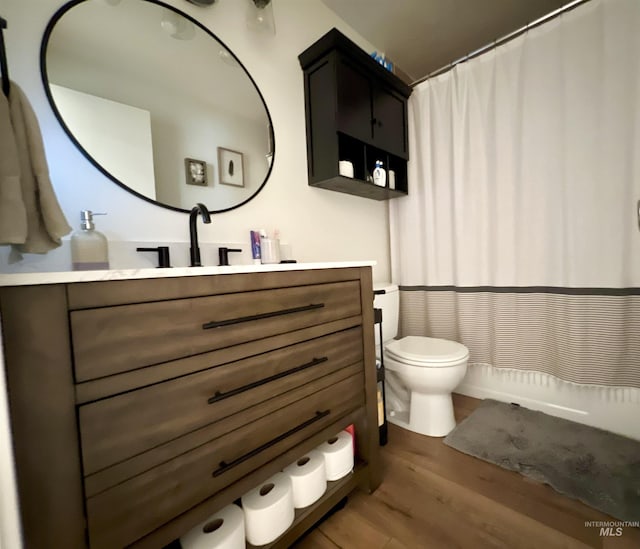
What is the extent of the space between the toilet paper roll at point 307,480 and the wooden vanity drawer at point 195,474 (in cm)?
16

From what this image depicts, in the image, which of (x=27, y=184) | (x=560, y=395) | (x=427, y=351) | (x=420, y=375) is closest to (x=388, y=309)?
(x=427, y=351)

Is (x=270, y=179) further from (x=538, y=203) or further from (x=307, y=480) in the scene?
(x=538, y=203)

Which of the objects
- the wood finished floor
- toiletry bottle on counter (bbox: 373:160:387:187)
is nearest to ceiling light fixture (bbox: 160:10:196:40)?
toiletry bottle on counter (bbox: 373:160:387:187)

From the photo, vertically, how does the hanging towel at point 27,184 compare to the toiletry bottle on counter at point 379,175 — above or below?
below

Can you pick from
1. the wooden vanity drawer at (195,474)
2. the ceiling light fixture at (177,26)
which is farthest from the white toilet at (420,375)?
the ceiling light fixture at (177,26)

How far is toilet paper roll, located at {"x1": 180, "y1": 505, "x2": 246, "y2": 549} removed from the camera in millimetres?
708

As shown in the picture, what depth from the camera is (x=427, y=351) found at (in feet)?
4.94

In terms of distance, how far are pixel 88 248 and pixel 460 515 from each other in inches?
61.5

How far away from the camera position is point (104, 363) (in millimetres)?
524

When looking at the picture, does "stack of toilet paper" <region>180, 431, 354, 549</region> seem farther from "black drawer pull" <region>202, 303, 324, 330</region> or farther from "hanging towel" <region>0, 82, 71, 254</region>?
"hanging towel" <region>0, 82, 71, 254</region>

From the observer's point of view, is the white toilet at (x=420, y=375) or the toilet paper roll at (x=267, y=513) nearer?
the toilet paper roll at (x=267, y=513)

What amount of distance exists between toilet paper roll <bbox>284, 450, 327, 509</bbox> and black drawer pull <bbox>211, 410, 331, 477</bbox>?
193 millimetres

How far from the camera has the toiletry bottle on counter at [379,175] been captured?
5.56 feet

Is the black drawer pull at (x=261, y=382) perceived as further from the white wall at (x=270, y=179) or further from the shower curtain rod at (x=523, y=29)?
the shower curtain rod at (x=523, y=29)
